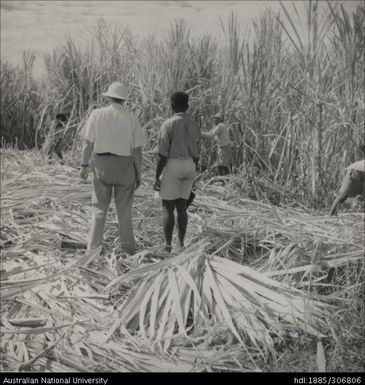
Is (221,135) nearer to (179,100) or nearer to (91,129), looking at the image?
(179,100)

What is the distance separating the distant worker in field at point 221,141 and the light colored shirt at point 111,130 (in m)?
2.76

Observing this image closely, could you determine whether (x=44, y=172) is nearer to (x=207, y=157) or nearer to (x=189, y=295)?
(x=207, y=157)

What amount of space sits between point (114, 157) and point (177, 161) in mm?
492

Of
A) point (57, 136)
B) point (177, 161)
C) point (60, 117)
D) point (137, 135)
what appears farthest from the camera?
point (57, 136)

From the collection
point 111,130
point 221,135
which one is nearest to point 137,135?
point 111,130

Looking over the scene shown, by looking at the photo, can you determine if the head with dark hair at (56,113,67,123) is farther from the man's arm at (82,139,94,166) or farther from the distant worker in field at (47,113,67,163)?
the man's arm at (82,139,94,166)

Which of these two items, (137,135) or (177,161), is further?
(177,161)

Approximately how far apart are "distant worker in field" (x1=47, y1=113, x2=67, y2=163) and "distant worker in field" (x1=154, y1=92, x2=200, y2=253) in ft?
14.4

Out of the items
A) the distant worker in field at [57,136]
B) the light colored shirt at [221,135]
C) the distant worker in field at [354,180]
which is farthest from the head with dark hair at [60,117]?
the distant worker in field at [354,180]

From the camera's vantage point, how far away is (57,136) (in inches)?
356

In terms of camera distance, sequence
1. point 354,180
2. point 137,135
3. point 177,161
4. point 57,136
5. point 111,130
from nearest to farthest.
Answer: point 111,130
point 137,135
point 177,161
point 354,180
point 57,136

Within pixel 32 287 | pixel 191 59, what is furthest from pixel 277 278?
pixel 191 59

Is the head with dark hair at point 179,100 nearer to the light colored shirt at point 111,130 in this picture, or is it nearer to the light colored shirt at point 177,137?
the light colored shirt at point 177,137

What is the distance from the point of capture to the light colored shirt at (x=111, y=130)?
4.23m
